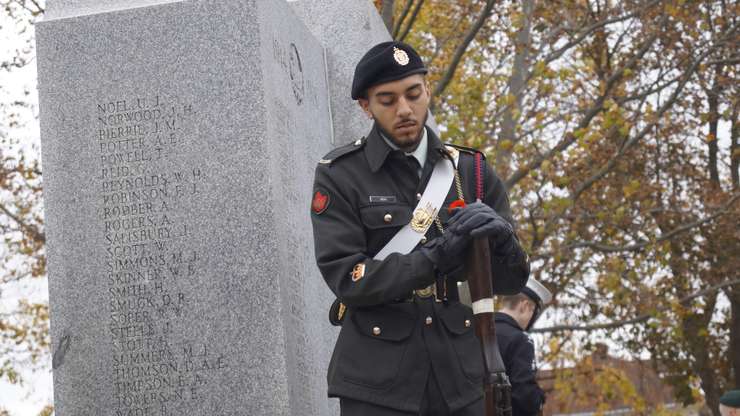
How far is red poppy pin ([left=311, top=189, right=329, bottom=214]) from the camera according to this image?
455cm

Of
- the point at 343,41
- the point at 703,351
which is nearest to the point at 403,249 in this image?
the point at 343,41

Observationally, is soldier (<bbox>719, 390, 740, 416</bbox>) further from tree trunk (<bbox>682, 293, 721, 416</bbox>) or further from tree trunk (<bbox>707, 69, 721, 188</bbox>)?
tree trunk (<bbox>682, 293, 721, 416</bbox>)

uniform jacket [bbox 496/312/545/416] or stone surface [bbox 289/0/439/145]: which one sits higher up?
stone surface [bbox 289/0/439/145]

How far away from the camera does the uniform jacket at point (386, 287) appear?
4273 mm

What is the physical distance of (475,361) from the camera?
4445 mm

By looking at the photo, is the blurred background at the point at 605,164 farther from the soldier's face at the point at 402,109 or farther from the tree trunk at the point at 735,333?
the soldier's face at the point at 402,109

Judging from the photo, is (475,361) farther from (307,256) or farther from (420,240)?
(307,256)

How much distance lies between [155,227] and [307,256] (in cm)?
86

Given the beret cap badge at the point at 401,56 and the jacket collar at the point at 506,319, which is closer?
the beret cap badge at the point at 401,56

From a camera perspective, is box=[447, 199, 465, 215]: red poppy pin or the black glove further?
box=[447, 199, 465, 215]: red poppy pin

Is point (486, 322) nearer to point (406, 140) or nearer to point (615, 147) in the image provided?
point (406, 140)

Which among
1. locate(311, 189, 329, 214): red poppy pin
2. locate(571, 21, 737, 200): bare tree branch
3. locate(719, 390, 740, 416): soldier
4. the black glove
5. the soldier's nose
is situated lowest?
locate(719, 390, 740, 416): soldier

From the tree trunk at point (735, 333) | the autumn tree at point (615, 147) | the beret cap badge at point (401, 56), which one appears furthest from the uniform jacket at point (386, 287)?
the tree trunk at point (735, 333)

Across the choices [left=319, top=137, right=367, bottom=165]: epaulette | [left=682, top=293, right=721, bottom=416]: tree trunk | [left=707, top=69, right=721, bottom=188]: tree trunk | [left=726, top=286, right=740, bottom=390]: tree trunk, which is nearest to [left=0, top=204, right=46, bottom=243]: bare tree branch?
[left=707, top=69, right=721, bottom=188]: tree trunk
